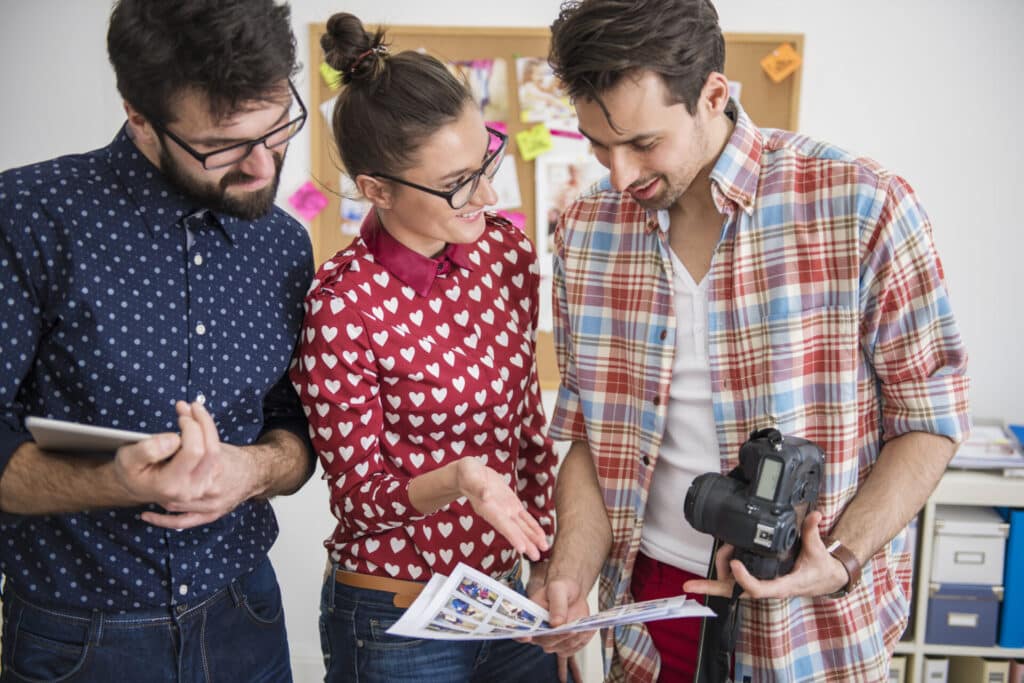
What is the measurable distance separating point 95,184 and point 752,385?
96cm

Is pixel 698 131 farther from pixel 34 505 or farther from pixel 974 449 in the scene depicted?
pixel 974 449

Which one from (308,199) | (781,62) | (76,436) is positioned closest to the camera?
(76,436)

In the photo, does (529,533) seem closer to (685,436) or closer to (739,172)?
(685,436)

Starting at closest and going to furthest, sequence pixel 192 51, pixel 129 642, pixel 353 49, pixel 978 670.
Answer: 1. pixel 192 51
2. pixel 129 642
3. pixel 353 49
4. pixel 978 670

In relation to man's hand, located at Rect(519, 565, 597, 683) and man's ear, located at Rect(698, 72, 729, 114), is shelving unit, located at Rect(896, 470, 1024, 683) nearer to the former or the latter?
man's hand, located at Rect(519, 565, 597, 683)

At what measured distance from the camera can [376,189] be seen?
1468 mm

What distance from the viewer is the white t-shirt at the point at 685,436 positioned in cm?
137

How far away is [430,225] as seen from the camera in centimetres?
145

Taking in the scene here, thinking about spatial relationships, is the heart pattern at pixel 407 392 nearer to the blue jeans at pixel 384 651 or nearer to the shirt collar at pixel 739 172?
the blue jeans at pixel 384 651

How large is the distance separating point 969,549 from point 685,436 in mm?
1631

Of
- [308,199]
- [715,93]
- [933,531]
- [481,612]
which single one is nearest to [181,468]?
[481,612]

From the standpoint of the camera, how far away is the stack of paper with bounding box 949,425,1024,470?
2.59 meters

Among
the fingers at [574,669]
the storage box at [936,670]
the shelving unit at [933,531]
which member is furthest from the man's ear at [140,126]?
the storage box at [936,670]

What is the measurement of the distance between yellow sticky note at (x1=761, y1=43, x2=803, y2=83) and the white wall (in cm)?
6
